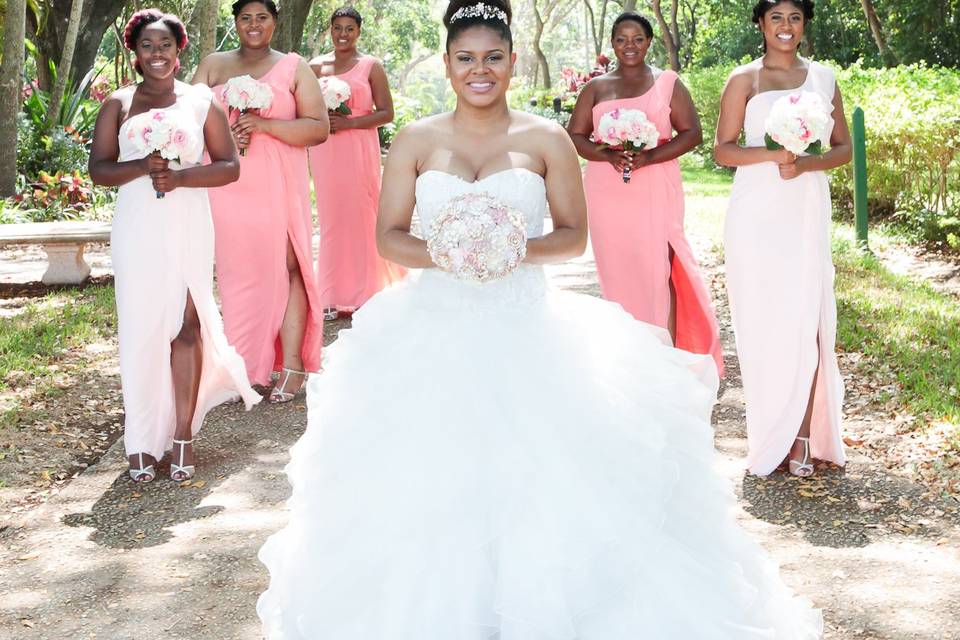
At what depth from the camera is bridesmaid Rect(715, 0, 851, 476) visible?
20.1ft

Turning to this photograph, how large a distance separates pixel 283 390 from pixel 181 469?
172 centimetres

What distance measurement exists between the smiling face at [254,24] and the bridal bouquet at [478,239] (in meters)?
4.34

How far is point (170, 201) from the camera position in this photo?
20.7ft

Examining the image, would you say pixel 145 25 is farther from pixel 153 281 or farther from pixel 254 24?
pixel 254 24

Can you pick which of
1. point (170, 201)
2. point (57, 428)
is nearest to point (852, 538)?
point (170, 201)

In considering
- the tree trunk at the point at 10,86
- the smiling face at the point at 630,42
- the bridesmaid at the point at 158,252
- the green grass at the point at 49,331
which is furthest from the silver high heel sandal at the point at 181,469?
the tree trunk at the point at 10,86

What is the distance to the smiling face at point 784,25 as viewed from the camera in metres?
6.15

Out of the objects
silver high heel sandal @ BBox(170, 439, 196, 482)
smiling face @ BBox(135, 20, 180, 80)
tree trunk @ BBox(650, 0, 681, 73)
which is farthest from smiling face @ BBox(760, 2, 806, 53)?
tree trunk @ BBox(650, 0, 681, 73)

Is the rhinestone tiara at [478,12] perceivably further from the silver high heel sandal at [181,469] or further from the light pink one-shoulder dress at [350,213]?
the light pink one-shoulder dress at [350,213]

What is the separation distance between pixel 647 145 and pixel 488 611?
444cm

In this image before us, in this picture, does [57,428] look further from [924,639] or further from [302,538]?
[924,639]

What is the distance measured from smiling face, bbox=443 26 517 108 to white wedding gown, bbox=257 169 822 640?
1.08ft

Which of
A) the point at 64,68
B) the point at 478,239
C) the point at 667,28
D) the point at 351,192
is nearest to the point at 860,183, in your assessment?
the point at 351,192

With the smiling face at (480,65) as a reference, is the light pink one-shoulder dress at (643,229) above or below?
below
